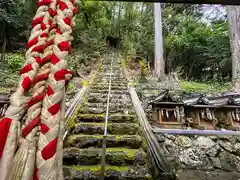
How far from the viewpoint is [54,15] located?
48 centimetres

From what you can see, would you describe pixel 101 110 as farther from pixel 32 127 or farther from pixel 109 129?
pixel 32 127

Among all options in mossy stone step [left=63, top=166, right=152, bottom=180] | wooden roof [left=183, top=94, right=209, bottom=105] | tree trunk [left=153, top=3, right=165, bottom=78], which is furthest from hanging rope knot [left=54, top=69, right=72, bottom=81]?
tree trunk [left=153, top=3, right=165, bottom=78]

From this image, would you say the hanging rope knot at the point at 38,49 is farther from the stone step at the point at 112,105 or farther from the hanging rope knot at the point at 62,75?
the stone step at the point at 112,105

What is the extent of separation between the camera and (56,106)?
391mm

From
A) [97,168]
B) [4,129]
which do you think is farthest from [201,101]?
[4,129]

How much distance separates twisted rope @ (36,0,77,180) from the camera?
352 mm

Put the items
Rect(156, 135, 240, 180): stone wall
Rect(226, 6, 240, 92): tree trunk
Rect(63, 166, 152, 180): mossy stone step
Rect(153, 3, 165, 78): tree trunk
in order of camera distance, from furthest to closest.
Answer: Rect(153, 3, 165, 78): tree trunk
Rect(226, 6, 240, 92): tree trunk
Rect(156, 135, 240, 180): stone wall
Rect(63, 166, 152, 180): mossy stone step

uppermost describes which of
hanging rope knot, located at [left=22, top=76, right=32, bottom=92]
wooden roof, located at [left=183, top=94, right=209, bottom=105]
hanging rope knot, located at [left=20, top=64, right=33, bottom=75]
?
hanging rope knot, located at [left=20, top=64, right=33, bottom=75]

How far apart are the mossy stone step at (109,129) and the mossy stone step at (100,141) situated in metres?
0.13

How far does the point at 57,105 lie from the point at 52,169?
0.14 m

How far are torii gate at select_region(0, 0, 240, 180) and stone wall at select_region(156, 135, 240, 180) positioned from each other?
4.62 feet

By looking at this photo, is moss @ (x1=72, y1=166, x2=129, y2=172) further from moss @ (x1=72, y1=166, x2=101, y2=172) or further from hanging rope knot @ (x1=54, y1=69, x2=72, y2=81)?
hanging rope knot @ (x1=54, y1=69, x2=72, y2=81)

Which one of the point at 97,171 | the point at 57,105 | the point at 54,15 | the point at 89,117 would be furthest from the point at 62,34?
the point at 89,117

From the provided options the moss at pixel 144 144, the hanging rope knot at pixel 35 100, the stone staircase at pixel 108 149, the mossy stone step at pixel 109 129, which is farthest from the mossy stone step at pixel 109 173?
the hanging rope knot at pixel 35 100
